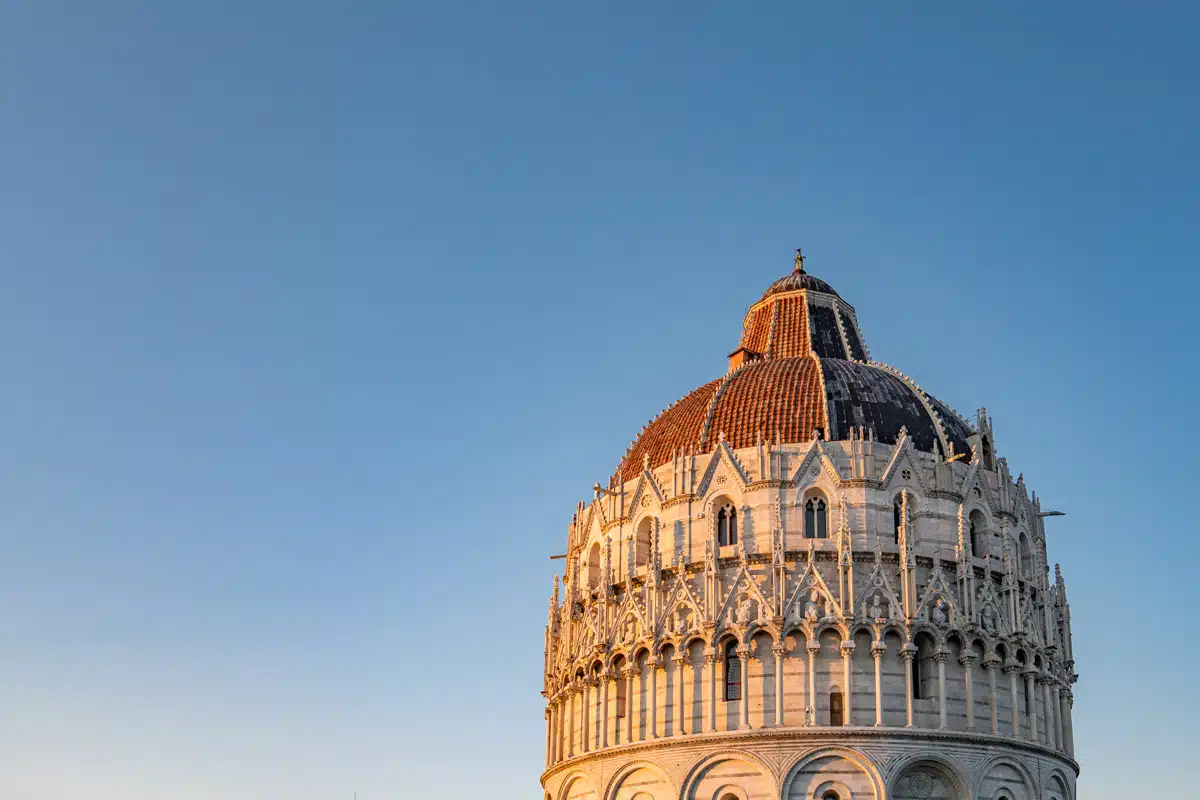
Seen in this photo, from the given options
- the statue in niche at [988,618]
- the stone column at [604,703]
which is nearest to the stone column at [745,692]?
the stone column at [604,703]

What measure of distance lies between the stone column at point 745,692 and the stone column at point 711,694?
38.1 inches

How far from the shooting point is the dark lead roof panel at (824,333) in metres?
64.2

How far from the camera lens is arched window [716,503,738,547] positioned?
54.0 m

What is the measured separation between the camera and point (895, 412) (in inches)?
2249

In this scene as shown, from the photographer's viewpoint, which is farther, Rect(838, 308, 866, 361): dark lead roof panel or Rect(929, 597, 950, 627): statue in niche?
Rect(838, 308, 866, 361): dark lead roof panel

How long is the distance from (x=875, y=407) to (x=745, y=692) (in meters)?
13.8

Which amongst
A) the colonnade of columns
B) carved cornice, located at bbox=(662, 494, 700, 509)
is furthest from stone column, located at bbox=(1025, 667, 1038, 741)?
carved cornice, located at bbox=(662, 494, 700, 509)

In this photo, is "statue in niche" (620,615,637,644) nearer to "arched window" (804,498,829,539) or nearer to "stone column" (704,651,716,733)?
"stone column" (704,651,716,733)

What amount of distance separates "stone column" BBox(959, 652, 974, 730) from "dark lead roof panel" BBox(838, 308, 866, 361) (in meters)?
18.1

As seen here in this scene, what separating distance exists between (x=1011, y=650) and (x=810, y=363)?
14876 mm

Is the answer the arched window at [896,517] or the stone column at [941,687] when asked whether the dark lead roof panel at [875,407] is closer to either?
the arched window at [896,517]

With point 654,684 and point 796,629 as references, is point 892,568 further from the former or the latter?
point 654,684

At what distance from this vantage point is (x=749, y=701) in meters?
50.2

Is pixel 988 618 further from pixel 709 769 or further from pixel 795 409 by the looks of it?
pixel 709 769
